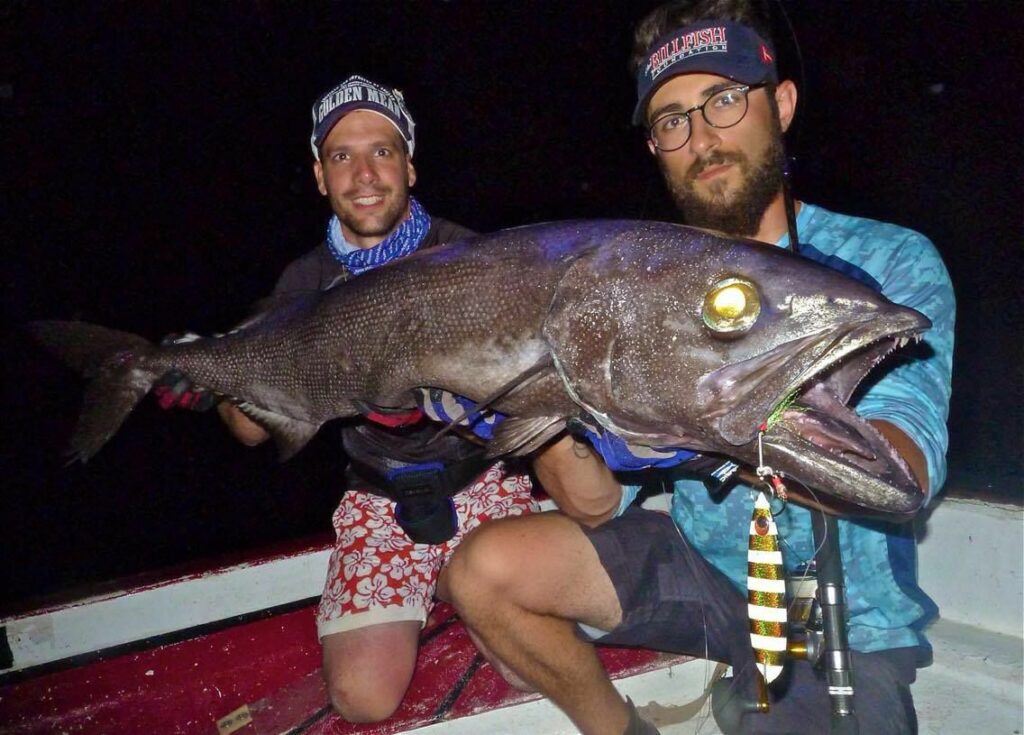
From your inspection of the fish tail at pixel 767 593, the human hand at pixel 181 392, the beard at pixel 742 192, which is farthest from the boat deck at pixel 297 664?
the beard at pixel 742 192

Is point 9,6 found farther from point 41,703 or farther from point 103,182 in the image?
point 41,703

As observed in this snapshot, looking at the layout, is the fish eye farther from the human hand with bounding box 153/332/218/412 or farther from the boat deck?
the human hand with bounding box 153/332/218/412

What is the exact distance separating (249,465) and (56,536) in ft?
12.2

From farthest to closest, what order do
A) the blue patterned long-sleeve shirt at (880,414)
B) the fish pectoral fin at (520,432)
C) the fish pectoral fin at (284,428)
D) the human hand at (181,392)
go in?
the human hand at (181,392), the fish pectoral fin at (284,428), the blue patterned long-sleeve shirt at (880,414), the fish pectoral fin at (520,432)

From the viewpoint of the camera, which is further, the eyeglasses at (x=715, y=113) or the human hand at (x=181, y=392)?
the human hand at (x=181, y=392)

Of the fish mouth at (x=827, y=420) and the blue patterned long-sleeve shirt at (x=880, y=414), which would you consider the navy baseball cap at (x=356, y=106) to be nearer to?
the blue patterned long-sleeve shirt at (x=880, y=414)

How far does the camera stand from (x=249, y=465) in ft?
48.1

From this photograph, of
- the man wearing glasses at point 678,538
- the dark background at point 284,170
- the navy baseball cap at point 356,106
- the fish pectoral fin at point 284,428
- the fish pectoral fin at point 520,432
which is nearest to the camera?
the fish pectoral fin at point 520,432

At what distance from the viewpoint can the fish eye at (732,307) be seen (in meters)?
1.65

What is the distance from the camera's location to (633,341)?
1821 mm

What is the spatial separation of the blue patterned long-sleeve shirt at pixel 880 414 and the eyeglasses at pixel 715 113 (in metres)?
0.48

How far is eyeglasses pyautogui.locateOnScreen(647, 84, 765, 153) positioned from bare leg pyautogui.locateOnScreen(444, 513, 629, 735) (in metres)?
1.69

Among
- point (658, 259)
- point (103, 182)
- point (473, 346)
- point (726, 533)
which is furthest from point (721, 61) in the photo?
point (103, 182)

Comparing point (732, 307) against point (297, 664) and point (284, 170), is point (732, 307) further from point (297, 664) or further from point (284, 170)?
point (284, 170)
